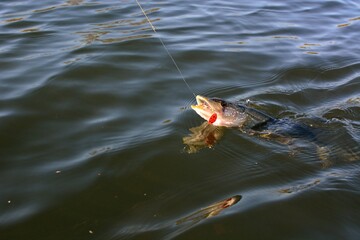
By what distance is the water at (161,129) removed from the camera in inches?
146

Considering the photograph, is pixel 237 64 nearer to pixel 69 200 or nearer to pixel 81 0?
pixel 69 200

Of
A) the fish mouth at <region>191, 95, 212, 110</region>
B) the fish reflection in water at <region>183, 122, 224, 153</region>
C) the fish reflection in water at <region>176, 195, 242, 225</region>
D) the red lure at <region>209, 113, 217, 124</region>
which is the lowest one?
the fish reflection in water at <region>176, 195, 242, 225</region>

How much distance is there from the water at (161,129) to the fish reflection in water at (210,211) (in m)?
0.02

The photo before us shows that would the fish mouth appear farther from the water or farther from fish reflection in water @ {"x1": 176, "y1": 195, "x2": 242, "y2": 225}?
fish reflection in water @ {"x1": 176, "y1": 195, "x2": 242, "y2": 225}

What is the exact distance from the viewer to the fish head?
5.20 m

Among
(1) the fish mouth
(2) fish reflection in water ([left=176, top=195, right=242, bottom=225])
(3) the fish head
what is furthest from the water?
(1) the fish mouth

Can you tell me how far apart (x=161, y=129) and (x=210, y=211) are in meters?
1.61

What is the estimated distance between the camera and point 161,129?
5148 mm

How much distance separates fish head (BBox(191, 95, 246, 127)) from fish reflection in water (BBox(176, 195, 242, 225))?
55.5 inches

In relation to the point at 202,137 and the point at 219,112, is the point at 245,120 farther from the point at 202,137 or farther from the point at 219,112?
the point at 202,137

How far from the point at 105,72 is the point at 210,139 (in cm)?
223

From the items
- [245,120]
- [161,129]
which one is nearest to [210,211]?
[161,129]

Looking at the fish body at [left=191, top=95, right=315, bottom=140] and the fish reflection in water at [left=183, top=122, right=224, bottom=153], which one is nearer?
the fish reflection in water at [left=183, top=122, right=224, bottom=153]

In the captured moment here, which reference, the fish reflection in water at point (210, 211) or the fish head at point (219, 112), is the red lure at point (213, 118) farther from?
the fish reflection in water at point (210, 211)
